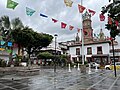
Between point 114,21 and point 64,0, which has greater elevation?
point 64,0

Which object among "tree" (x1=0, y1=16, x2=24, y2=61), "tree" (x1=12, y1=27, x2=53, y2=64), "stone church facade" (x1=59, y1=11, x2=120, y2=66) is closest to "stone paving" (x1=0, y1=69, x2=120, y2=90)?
"tree" (x1=12, y1=27, x2=53, y2=64)

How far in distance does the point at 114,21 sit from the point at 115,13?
1.26 metres

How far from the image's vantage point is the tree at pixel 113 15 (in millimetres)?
12398

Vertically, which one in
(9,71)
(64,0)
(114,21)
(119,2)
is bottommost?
(9,71)

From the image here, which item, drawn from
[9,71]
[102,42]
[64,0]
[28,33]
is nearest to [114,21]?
[64,0]

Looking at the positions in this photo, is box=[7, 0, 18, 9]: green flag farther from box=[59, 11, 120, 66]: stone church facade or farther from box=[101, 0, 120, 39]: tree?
box=[59, 11, 120, 66]: stone church facade

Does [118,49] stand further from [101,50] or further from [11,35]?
[11,35]

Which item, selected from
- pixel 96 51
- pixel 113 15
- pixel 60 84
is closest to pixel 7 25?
pixel 60 84

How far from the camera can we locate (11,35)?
32.5 metres

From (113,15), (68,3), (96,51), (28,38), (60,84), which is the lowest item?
(60,84)

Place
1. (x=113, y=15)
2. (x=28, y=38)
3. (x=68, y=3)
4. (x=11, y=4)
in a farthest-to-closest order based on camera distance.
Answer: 1. (x=28, y=38)
2. (x=68, y=3)
3. (x=11, y=4)
4. (x=113, y=15)

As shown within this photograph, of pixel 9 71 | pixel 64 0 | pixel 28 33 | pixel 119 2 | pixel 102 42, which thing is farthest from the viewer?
pixel 102 42

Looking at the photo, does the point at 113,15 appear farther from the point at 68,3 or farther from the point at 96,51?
the point at 96,51

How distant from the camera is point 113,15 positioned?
1291cm
